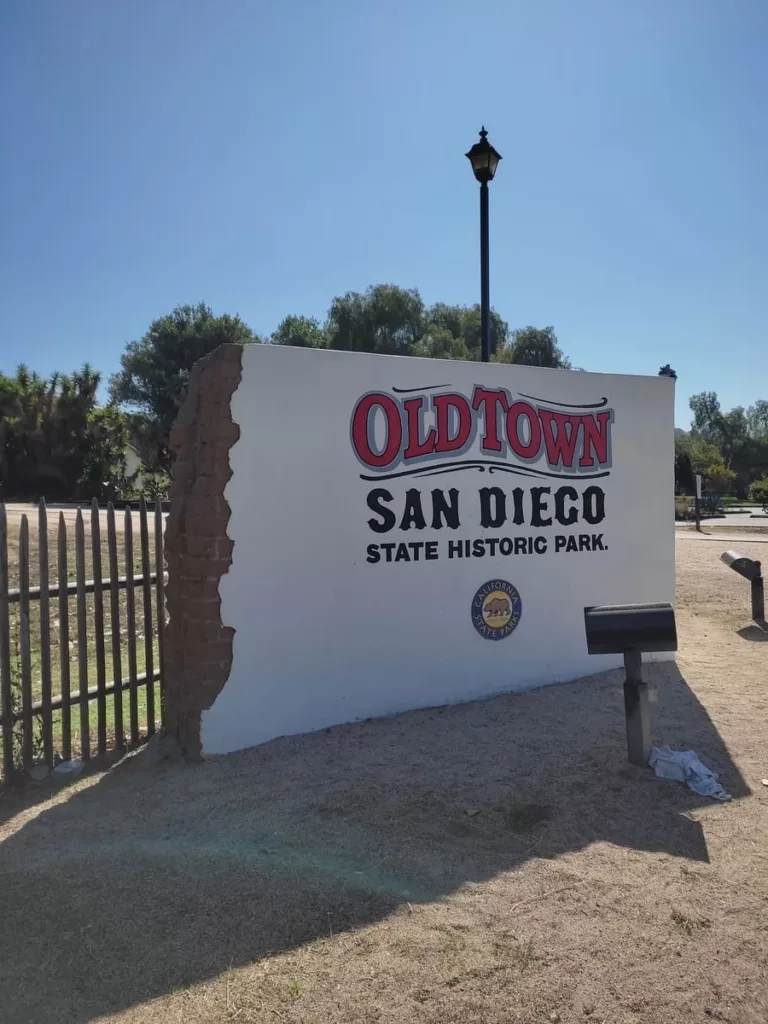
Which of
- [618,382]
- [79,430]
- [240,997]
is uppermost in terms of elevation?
[79,430]

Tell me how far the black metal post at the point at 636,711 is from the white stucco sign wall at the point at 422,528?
157cm

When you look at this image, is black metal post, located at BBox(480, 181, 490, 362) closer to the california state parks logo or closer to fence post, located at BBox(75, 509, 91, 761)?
the california state parks logo

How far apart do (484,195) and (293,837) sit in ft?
20.7

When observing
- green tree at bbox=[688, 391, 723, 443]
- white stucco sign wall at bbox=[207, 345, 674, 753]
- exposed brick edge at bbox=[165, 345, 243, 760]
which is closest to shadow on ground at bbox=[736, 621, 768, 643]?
white stucco sign wall at bbox=[207, 345, 674, 753]

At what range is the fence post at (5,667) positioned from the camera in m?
4.13

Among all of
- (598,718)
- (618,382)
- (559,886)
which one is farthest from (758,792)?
(618,382)

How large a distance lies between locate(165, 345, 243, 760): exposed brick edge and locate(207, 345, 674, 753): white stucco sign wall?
0.09 meters

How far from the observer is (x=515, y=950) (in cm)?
268

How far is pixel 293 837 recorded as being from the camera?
138 inches

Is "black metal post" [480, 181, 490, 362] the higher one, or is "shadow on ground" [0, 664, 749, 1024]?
"black metal post" [480, 181, 490, 362]

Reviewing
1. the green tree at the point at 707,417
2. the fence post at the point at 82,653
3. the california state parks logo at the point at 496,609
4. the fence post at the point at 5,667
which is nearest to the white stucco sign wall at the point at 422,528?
the california state parks logo at the point at 496,609

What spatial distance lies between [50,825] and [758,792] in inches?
150

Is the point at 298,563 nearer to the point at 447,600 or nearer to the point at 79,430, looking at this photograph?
the point at 447,600

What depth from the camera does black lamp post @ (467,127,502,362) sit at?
7.23m
